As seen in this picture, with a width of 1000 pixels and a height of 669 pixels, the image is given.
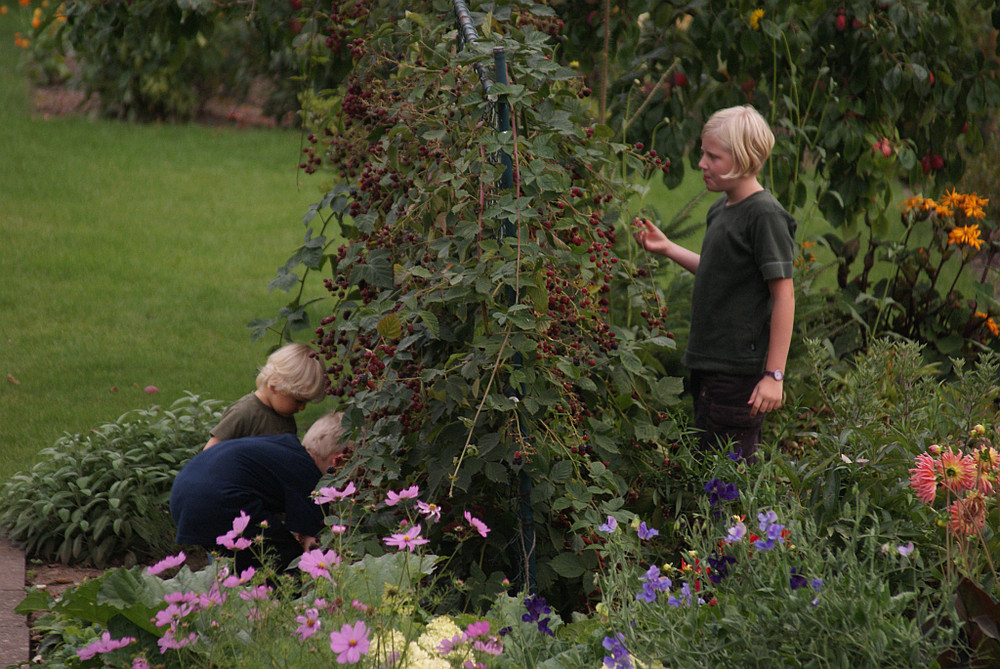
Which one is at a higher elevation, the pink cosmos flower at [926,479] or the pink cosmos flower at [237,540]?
the pink cosmos flower at [926,479]

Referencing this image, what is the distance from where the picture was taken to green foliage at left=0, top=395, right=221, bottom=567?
3.12 meters

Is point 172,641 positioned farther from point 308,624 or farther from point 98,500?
point 98,500

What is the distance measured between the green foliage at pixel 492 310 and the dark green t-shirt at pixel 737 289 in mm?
222

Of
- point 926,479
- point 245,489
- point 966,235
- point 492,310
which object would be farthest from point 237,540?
point 966,235

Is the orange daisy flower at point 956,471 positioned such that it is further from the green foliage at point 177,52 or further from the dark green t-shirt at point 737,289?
the green foliage at point 177,52

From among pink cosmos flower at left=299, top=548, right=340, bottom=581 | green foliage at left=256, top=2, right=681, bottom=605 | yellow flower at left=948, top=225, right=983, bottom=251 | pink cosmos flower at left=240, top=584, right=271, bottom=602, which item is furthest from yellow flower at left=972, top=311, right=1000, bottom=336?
pink cosmos flower at left=240, top=584, right=271, bottom=602

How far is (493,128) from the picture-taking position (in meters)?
2.14

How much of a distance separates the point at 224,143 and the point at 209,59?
1.40m

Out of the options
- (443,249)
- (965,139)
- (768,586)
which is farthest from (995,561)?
(965,139)

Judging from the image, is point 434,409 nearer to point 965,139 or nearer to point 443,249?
point 443,249

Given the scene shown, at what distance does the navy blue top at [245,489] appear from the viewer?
2.78m

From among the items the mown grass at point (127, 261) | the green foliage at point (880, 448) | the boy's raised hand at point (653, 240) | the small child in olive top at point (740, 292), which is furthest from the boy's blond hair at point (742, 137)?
the mown grass at point (127, 261)

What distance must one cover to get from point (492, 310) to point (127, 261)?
15.1 ft

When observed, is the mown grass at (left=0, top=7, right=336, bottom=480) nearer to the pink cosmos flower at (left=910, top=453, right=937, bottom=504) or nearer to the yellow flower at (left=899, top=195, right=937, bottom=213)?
the yellow flower at (left=899, top=195, right=937, bottom=213)
